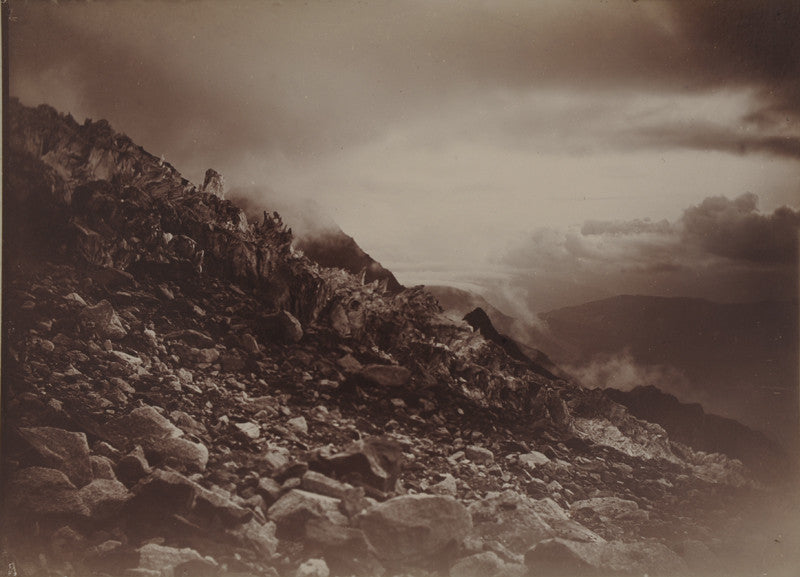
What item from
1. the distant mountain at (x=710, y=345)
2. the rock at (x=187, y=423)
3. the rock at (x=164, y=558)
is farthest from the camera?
the distant mountain at (x=710, y=345)

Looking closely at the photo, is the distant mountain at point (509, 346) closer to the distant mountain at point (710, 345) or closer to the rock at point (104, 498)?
the distant mountain at point (710, 345)

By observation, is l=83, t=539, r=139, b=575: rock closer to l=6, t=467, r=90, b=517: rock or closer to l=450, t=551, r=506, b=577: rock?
l=6, t=467, r=90, b=517: rock

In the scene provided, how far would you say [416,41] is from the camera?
2.44m

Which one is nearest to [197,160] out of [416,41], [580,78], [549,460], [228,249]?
[228,249]

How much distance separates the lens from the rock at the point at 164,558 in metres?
2.16

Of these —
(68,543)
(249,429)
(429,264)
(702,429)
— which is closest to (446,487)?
(249,429)

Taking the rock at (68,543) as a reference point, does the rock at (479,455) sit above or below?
above

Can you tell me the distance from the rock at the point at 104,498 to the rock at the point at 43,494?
0.02 meters

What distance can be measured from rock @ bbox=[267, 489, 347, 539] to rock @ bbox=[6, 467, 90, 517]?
2.38 feet

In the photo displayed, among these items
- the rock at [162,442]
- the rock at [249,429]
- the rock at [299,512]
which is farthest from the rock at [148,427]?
the rock at [299,512]

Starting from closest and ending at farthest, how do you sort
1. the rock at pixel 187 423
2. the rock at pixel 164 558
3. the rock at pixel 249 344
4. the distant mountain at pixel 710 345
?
1. the rock at pixel 164 558
2. the rock at pixel 187 423
3. the rock at pixel 249 344
4. the distant mountain at pixel 710 345

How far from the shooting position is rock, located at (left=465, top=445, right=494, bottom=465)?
91.8 inches

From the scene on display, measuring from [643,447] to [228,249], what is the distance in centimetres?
196

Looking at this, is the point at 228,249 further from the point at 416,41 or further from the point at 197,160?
the point at 416,41
